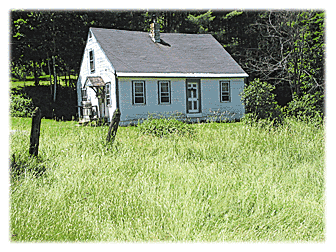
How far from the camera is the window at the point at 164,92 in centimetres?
1989

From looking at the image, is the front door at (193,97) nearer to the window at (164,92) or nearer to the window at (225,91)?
the window at (164,92)

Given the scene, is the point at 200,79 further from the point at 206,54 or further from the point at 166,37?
the point at 166,37

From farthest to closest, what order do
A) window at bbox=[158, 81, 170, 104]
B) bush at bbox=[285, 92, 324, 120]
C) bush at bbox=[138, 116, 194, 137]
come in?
1. window at bbox=[158, 81, 170, 104]
2. bush at bbox=[285, 92, 324, 120]
3. bush at bbox=[138, 116, 194, 137]

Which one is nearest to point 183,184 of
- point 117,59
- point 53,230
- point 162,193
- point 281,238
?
point 162,193

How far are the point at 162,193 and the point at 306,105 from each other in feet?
40.8

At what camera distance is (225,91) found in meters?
22.0

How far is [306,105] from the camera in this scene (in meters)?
15.4

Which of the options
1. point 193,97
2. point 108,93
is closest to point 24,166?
point 108,93

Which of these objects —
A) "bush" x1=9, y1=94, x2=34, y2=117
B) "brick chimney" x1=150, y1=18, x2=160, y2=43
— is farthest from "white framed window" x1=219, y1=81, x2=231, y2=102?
"bush" x1=9, y1=94, x2=34, y2=117

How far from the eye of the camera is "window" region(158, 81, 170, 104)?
19.9 metres

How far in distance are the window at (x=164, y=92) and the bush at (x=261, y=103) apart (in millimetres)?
6238

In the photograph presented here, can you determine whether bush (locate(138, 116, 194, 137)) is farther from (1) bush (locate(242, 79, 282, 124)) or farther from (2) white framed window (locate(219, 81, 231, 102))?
(2) white framed window (locate(219, 81, 231, 102))

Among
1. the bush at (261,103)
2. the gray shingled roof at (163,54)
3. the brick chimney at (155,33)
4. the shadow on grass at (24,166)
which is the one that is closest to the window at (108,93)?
the gray shingled roof at (163,54)

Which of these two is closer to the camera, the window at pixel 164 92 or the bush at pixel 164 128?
the bush at pixel 164 128
